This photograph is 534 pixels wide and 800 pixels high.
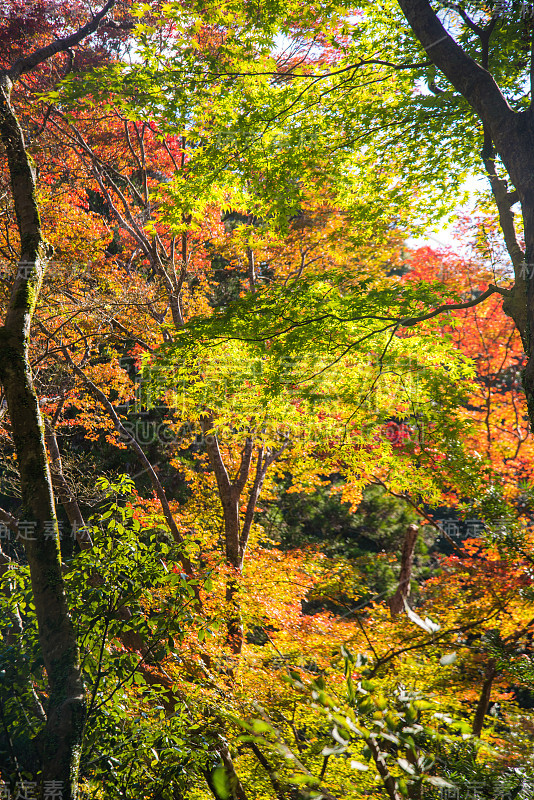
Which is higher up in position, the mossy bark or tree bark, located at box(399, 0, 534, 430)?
tree bark, located at box(399, 0, 534, 430)

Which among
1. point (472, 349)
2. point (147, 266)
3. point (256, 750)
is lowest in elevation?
point (256, 750)

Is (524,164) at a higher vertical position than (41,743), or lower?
higher

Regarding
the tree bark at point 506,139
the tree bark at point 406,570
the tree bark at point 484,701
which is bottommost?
the tree bark at point 484,701

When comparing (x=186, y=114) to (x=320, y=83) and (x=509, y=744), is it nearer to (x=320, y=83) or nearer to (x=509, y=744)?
(x=320, y=83)

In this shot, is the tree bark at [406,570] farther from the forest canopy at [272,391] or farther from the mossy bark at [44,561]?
the mossy bark at [44,561]

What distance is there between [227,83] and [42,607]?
4.77 m

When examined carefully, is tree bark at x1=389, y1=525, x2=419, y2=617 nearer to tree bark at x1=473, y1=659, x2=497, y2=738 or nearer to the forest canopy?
the forest canopy

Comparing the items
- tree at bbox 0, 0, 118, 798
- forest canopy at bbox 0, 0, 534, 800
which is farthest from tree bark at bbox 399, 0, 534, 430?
A: tree at bbox 0, 0, 118, 798

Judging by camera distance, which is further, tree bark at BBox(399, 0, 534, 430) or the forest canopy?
tree bark at BBox(399, 0, 534, 430)

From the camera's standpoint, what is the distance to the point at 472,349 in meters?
10.8

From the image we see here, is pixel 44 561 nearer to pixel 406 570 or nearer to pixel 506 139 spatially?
pixel 506 139

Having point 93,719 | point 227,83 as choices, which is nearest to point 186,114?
point 227,83

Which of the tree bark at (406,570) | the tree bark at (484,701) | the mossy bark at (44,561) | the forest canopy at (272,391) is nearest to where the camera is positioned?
the mossy bark at (44,561)

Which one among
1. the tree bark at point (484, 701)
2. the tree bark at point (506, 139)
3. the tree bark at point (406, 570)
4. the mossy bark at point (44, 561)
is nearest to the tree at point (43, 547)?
the mossy bark at point (44, 561)
